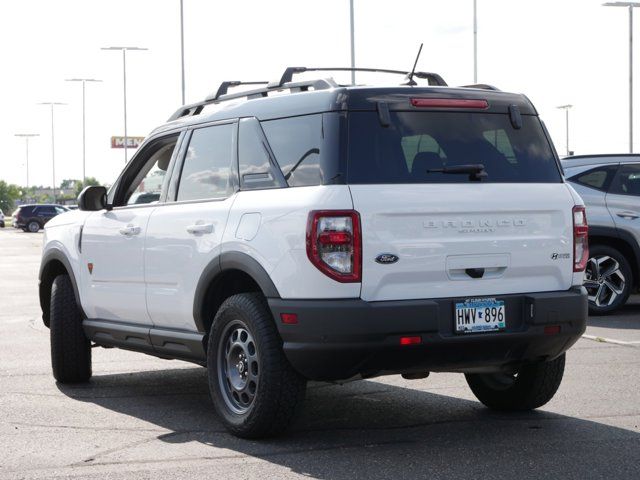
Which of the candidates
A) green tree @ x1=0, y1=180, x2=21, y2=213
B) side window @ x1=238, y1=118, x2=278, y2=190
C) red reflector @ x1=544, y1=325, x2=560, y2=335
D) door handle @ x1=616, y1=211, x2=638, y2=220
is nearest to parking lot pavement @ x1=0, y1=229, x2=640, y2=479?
red reflector @ x1=544, y1=325, x2=560, y2=335

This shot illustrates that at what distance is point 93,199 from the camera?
813cm

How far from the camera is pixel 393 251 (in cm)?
584

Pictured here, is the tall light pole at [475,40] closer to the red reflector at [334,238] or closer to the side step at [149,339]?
the side step at [149,339]

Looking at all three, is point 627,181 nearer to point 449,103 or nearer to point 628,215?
point 628,215

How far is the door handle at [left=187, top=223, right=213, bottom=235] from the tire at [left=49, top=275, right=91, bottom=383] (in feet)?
6.56

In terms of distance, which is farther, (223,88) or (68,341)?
(68,341)

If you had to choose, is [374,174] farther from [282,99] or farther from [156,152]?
[156,152]

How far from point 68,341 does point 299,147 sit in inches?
123

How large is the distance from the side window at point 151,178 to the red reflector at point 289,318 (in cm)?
191

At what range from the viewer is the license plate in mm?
5957

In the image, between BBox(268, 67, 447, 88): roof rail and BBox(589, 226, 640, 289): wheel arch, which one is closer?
BBox(268, 67, 447, 88): roof rail

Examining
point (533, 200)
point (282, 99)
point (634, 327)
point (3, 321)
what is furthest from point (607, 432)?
point (3, 321)

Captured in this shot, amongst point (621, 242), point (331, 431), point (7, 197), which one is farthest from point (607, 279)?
point (7, 197)

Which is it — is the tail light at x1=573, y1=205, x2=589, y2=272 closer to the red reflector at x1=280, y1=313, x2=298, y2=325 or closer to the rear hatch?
the rear hatch
